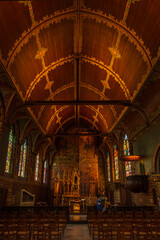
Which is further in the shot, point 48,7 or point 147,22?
point 48,7

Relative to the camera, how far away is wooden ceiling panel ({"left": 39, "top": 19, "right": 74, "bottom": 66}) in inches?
501

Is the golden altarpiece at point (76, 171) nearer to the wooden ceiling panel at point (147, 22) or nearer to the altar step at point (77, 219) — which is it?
the altar step at point (77, 219)

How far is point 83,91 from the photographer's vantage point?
21516 millimetres

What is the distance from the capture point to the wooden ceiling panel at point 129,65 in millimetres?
12609

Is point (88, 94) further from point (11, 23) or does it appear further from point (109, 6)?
point (11, 23)

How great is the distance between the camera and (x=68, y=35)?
46.1 ft

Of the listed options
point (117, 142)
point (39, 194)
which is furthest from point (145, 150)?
point (39, 194)

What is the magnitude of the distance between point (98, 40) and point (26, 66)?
5.55m

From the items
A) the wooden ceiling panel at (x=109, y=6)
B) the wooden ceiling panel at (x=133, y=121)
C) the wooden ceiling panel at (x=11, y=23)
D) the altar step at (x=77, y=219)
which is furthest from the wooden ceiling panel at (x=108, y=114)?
the wooden ceiling panel at (x=11, y=23)

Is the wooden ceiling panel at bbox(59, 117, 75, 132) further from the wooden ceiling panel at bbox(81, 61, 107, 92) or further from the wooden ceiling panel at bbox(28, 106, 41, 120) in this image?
the wooden ceiling panel at bbox(81, 61, 107, 92)

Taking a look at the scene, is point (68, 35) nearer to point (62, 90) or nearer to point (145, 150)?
point (62, 90)

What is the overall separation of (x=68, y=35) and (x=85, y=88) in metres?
7.33

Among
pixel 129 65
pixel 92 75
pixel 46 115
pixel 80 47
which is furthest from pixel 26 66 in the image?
pixel 46 115

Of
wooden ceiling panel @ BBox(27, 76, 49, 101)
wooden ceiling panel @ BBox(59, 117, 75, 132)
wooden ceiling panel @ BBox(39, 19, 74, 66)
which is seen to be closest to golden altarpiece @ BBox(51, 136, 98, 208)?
wooden ceiling panel @ BBox(59, 117, 75, 132)
